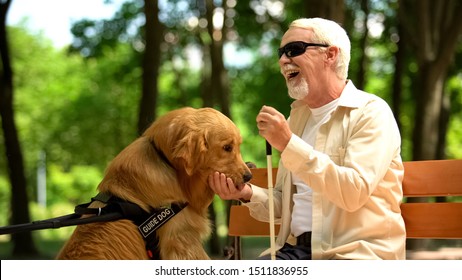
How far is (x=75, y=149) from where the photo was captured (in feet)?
118

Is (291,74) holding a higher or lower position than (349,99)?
higher

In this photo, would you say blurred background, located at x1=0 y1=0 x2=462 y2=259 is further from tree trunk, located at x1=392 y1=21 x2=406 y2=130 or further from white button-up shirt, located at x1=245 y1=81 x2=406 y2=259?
white button-up shirt, located at x1=245 y1=81 x2=406 y2=259

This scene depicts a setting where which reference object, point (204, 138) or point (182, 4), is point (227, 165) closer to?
point (204, 138)

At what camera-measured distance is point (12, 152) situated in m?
15.8

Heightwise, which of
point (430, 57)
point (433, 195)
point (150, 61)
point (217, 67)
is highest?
point (433, 195)

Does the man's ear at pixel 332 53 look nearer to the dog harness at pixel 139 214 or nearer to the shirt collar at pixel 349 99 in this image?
the shirt collar at pixel 349 99

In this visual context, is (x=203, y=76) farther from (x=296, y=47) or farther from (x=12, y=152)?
(x=296, y=47)

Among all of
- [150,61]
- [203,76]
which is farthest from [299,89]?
[203,76]

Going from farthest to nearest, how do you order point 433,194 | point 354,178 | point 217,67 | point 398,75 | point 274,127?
point 398,75
point 217,67
point 433,194
point 354,178
point 274,127

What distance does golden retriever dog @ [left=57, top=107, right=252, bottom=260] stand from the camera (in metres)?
3.81

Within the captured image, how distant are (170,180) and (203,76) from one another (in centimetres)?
1970

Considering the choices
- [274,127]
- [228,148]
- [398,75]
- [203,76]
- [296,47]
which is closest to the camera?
[274,127]

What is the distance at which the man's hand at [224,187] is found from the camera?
396 cm

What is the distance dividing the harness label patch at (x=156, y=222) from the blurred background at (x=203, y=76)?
788 cm
